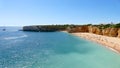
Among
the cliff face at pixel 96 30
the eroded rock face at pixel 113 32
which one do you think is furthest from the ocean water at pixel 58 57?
the cliff face at pixel 96 30

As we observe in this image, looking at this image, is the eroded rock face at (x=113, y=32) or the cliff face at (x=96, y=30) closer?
the eroded rock face at (x=113, y=32)

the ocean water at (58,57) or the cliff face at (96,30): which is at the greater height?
the cliff face at (96,30)

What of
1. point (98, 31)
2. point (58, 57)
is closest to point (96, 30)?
point (98, 31)

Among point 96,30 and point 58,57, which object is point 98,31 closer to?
point 96,30

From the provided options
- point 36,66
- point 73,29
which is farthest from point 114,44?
point 73,29

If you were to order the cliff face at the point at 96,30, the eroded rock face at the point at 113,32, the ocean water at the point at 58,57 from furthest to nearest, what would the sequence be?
the cliff face at the point at 96,30
the eroded rock face at the point at 113,32
the ocean water at the point at 58,57

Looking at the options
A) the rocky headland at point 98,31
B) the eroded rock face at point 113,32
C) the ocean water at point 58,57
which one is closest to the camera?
the ocean water at point 58,57

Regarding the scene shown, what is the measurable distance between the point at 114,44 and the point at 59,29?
79492 millimetres

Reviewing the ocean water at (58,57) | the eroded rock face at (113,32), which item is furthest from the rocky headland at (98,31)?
the ocean water at (58,57)

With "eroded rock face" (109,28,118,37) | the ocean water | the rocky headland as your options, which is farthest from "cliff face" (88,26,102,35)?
the ocean water

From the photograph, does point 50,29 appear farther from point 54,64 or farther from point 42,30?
point 54,64

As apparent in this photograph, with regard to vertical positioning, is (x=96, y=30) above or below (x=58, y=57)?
above

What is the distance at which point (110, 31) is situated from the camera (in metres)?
55.1

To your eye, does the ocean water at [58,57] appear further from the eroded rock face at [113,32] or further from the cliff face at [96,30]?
the cliff face at [96,30]
